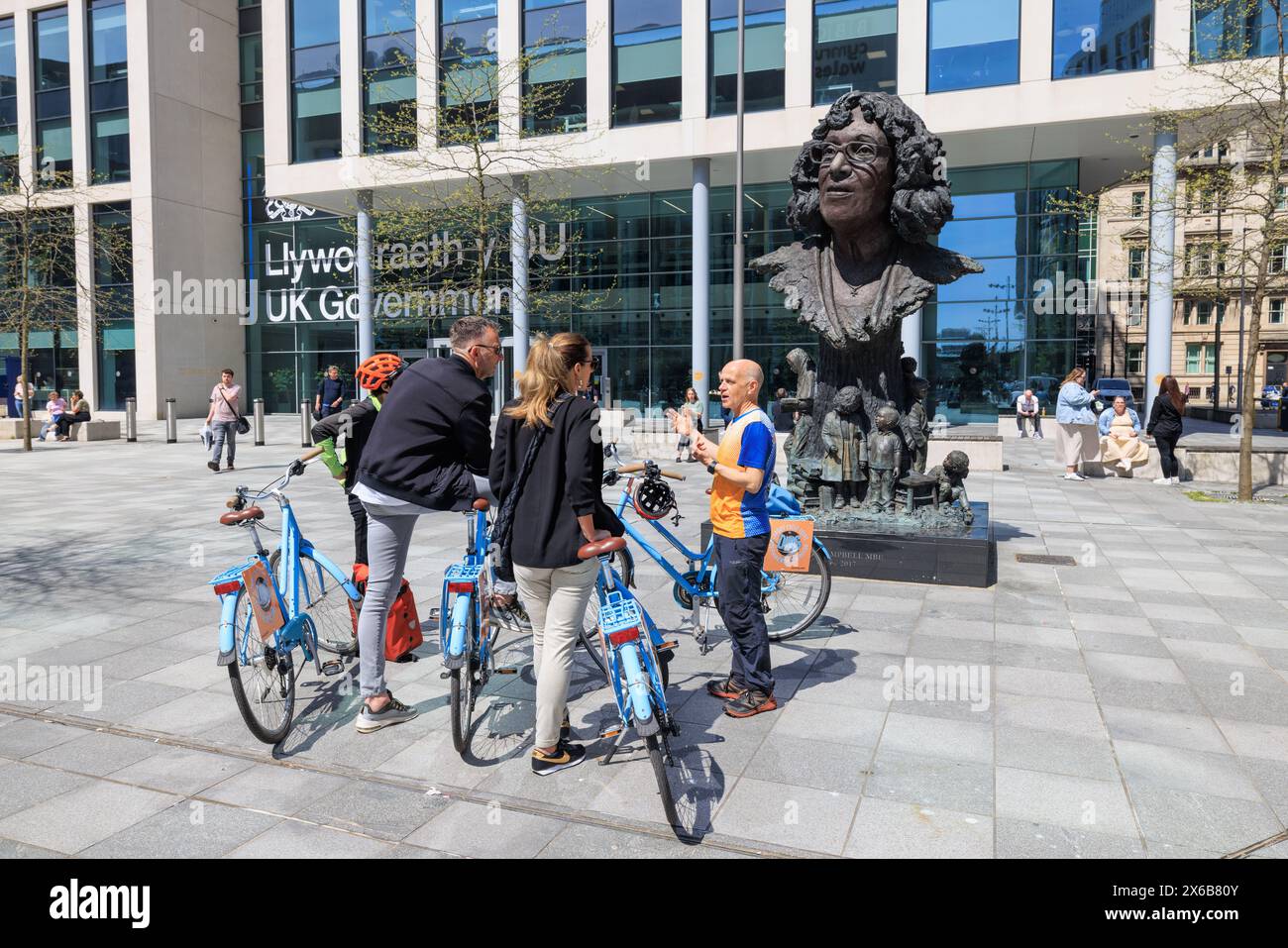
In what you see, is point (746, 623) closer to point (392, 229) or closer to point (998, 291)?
point (392, 229)

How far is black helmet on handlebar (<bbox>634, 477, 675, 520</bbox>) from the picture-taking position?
209 inches

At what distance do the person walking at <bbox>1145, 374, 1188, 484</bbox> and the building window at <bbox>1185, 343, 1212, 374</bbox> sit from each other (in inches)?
2324

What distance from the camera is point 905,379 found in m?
8.83

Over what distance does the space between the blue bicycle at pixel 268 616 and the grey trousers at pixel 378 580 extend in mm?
374

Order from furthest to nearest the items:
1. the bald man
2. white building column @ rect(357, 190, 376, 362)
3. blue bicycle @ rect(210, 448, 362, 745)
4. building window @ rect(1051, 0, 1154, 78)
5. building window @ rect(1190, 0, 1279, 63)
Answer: white building column @ rect(357, 190, 376, 362), building window @ rect(1051, 0, 1154, 78), building window @ rect(1190, 0, 1279, 63), the bald man, blue bicycle @ rect(210, 448, 362, 745)

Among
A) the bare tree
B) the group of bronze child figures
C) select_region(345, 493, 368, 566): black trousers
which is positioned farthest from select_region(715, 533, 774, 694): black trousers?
the bare tree

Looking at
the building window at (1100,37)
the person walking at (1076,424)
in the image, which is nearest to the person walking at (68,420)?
the person walking at (1076,424)

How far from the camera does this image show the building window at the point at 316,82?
30781 millimetres

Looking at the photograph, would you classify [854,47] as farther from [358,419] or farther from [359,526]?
[358,419]

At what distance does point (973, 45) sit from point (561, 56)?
37.8ft

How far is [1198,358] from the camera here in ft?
217

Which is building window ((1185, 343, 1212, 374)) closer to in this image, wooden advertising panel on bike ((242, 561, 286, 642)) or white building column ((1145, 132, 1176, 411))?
white building column ((1145, 132, 1176, 411))

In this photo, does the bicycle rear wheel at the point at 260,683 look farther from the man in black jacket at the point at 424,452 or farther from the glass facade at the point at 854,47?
the glass facade at the point at 854,47

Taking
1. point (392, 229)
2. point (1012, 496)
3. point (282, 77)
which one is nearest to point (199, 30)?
point (282, 77)
